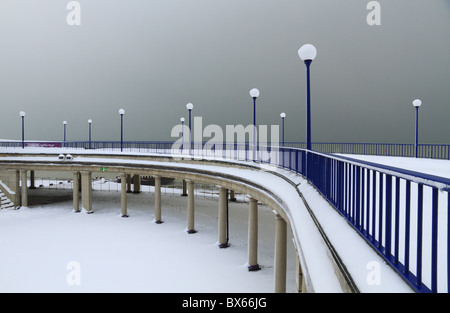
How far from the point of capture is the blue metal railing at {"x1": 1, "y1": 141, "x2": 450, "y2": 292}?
330 centimetres

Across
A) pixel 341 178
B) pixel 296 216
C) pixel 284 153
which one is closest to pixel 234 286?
pixel 284 153

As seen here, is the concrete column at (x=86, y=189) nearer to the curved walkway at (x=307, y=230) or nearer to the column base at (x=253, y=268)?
the curved walkway at (x=307, y=230)

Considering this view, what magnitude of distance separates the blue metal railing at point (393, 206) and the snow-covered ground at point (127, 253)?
6.54m

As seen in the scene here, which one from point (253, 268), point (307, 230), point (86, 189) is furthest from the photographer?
point (86, 189)

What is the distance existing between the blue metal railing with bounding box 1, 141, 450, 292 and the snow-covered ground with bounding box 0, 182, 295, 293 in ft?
21.4

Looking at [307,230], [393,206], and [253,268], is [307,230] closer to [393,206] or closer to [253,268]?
[393,206]

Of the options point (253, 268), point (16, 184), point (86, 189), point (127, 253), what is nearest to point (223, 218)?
point (253, 268)

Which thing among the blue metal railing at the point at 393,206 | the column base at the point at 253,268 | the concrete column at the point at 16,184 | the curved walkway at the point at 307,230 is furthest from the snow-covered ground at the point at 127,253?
the blue metal railing at the point at 393,206

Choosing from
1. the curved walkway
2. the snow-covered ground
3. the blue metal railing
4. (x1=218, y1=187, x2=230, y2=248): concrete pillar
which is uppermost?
the blue metal railing

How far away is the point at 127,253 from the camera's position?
20.5m

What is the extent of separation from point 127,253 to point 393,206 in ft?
56.5

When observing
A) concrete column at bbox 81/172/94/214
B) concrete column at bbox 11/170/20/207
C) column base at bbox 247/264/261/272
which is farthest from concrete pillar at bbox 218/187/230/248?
concrete column at bbox 11/170/20/207

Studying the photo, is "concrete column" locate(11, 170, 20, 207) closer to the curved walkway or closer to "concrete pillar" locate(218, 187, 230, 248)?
the curved walkway
